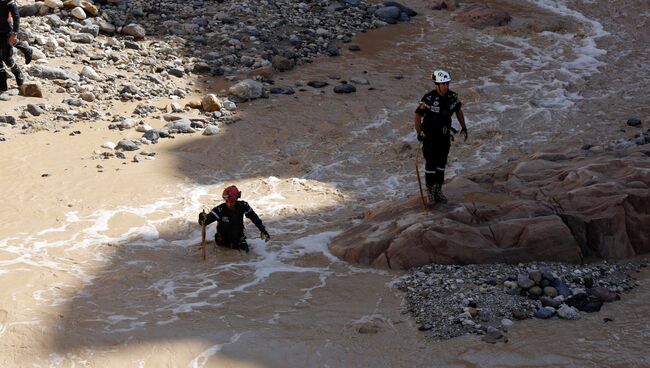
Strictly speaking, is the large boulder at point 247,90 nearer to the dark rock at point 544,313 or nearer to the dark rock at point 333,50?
the dark rock at point 333,50

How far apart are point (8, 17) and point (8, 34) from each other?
272mm

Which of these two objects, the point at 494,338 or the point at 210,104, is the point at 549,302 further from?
the point at 210,104

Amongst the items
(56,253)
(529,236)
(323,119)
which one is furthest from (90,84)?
(529,236)

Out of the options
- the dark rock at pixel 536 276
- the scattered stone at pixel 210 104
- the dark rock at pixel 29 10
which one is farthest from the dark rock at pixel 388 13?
the dark rock at pixel 536 276

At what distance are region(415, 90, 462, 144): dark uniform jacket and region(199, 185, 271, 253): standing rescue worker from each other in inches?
84.9

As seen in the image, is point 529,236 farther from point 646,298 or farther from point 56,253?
point 56,253

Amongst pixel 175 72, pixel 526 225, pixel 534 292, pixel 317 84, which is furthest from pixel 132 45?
pixel 534 292

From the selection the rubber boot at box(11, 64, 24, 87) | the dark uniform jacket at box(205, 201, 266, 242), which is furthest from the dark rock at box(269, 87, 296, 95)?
the dark uniform jacket at box(205, 201, 266, 242)

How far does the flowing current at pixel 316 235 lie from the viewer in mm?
6523

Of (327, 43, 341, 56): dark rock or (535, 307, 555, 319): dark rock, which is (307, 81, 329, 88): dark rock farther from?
(535, 307, 555, 319): dark rock

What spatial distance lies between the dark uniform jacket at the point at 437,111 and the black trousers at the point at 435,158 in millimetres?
112

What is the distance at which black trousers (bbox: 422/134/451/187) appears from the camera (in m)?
8.53

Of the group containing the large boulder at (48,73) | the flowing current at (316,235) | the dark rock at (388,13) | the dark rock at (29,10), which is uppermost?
the dark rock at (29,10)

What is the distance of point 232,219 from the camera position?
29.2 ft
